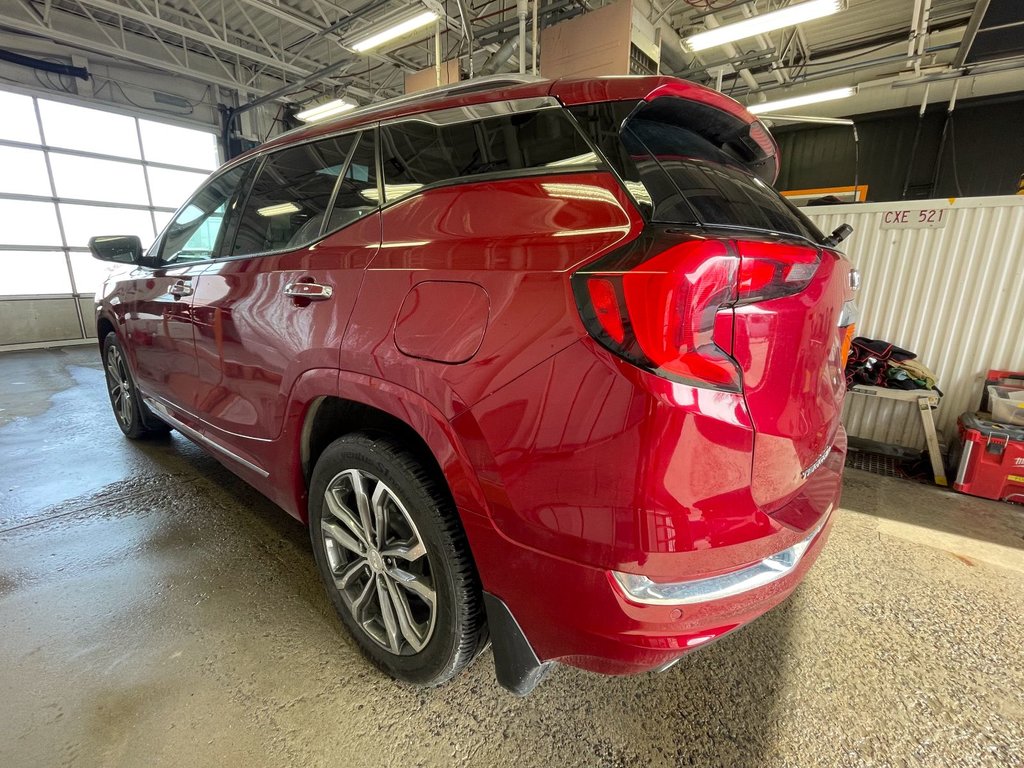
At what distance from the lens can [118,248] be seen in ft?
8.50

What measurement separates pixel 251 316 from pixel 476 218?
1.08 meters

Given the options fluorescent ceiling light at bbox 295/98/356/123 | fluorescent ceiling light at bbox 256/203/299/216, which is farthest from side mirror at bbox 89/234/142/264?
fluorescent ceiling light at bbox 295/98/356/123

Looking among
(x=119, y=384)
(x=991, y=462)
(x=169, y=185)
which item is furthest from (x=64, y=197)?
(x=991, y=462)

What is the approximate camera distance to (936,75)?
6.40 metres

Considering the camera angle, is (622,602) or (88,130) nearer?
(622,602)

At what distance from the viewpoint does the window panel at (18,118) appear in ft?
27.3

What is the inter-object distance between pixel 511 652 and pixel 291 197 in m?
1.78

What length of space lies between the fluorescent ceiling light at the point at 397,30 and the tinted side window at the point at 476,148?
469 cm

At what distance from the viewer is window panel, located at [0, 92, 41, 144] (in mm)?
8320

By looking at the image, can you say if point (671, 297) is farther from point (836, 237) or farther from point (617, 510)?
point (836, 237)

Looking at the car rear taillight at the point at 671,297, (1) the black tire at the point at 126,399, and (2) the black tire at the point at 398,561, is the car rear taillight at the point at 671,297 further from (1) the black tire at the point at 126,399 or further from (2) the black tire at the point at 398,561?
(1) the black tire at the point at 126,399

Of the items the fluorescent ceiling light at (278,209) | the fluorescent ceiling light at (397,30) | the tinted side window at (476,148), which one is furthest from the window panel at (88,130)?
the tinted side window at (476,148)

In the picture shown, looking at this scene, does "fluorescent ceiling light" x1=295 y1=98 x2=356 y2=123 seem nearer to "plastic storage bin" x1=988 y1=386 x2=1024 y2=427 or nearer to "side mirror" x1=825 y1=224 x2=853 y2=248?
"side mirror" x1=825 y1=224 x2=853 y2=248

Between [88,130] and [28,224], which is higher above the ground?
[88,130]
